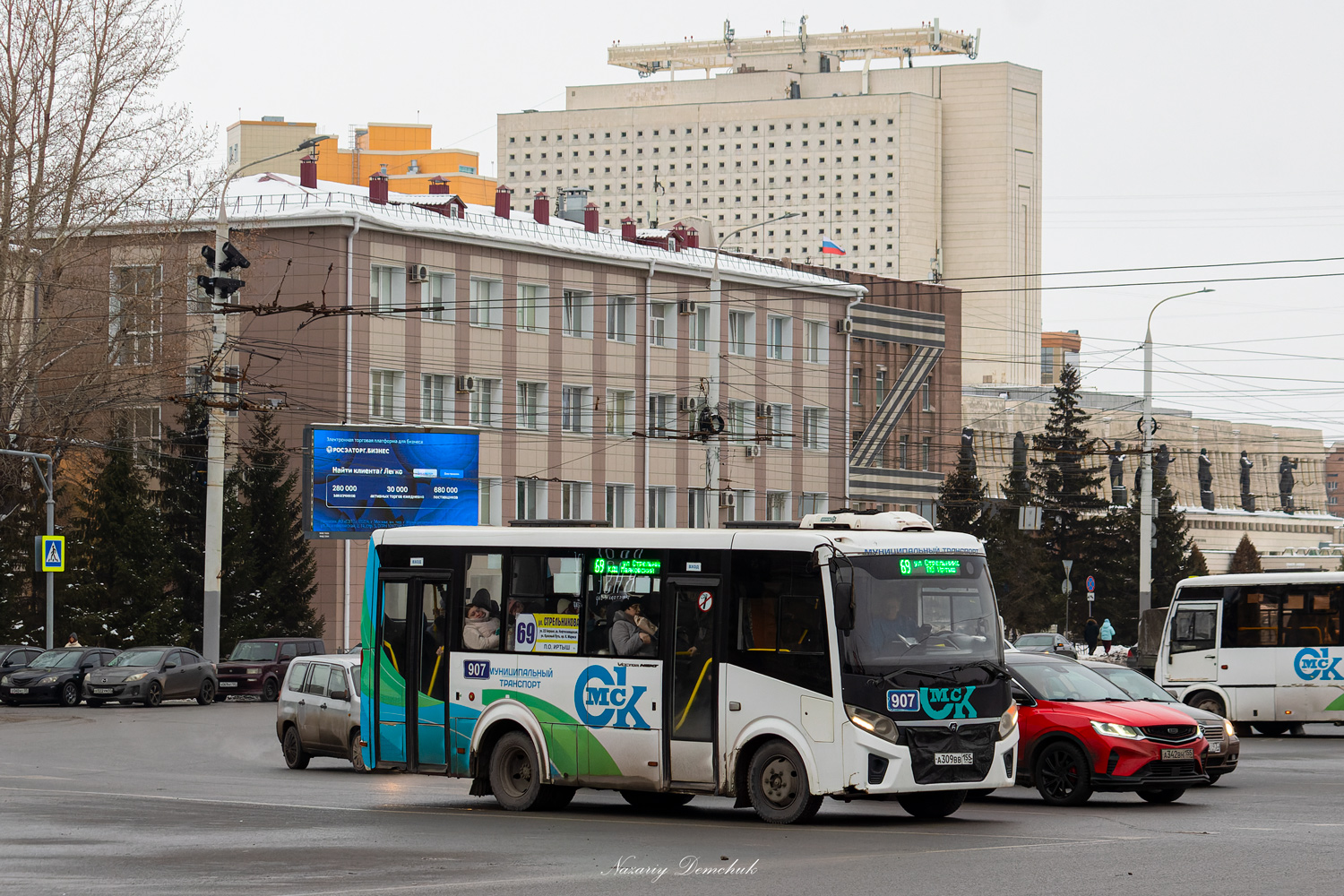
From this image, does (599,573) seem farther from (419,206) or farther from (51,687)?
(419,206)

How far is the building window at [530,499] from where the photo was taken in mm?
62688

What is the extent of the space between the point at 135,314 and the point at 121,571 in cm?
731

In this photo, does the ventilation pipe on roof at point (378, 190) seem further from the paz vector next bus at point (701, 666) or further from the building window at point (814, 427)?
the paz vector next bus at point (701, 666)

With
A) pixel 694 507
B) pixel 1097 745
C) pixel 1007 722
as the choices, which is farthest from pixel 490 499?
pixel 1007 722

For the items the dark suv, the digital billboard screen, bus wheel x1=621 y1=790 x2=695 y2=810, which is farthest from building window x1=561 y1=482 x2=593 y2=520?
bus wheel x1=621 y1=790 x2=695 y2=810

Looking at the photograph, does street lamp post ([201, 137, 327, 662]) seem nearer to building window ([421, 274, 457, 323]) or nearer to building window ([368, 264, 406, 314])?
building window ([368, 264, 406, 314])

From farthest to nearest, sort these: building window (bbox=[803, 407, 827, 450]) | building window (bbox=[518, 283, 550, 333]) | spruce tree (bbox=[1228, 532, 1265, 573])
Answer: spruce tree (bbox=[1228, 532, 1265, 573]) → building window (bbox=[803, 407, 827, 450]) → building window (bbox=[518, 283, 550, 333])

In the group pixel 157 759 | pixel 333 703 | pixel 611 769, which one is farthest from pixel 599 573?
pixel 157 759

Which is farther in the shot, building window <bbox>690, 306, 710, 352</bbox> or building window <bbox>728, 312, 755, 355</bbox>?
building window <bbox>728, 312, 755, 355</bbox>

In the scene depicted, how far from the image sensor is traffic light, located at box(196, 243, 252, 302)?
3766cm

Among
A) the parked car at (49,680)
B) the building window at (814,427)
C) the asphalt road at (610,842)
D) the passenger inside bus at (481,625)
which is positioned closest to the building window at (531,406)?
the building window at (814,427)

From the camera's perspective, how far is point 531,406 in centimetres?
6272

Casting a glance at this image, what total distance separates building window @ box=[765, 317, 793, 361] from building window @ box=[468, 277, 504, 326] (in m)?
12.6

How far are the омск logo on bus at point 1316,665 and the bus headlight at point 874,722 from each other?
16.2m
